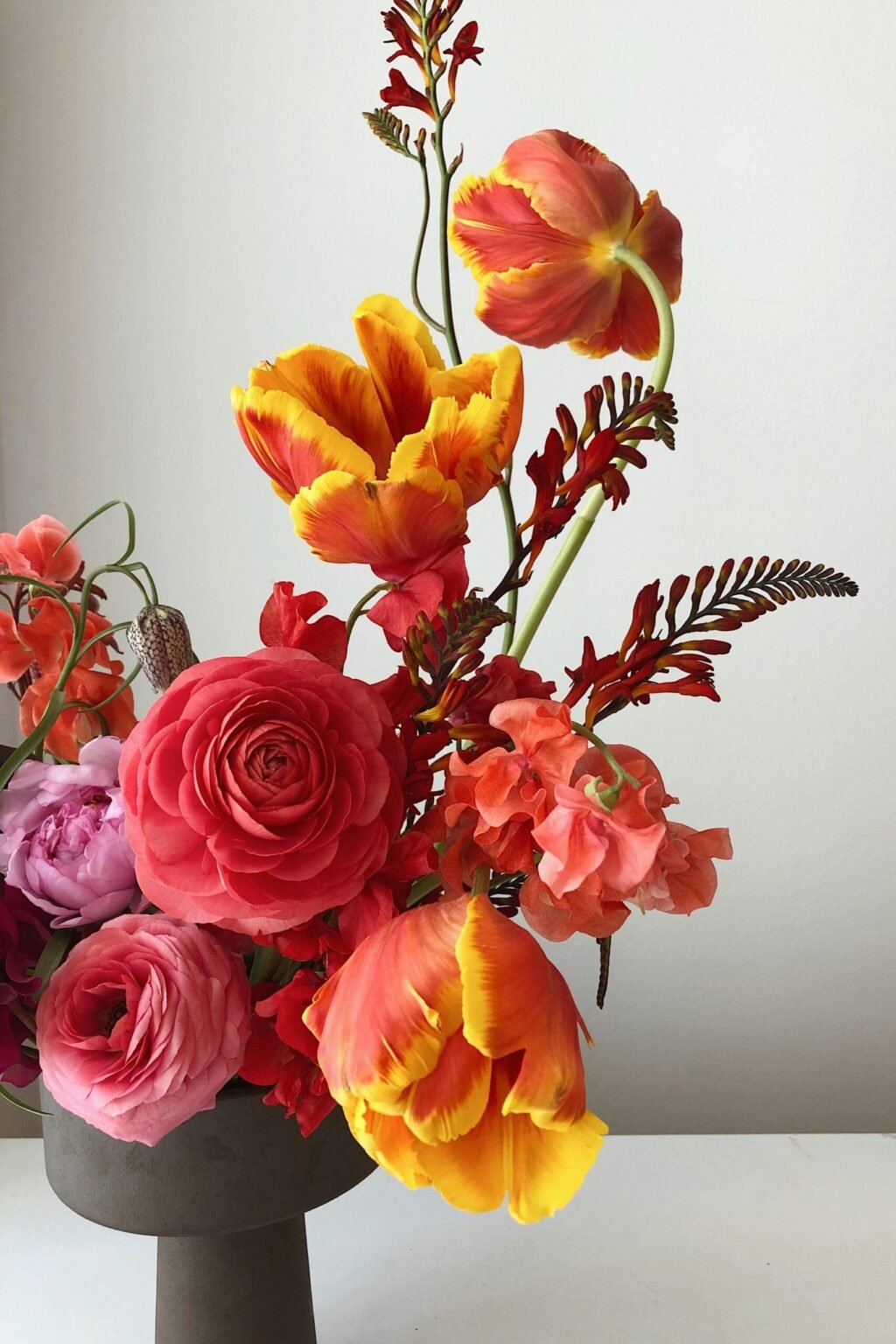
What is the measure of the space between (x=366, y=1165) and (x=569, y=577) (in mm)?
611

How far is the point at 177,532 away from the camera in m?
1.07

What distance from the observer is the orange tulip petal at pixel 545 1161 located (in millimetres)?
336

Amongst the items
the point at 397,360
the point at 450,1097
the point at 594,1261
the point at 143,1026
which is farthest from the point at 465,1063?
the point at 594,1261

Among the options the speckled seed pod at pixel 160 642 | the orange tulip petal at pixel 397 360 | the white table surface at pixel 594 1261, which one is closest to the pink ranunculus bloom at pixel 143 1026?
the speckled seed pod at pixel 160 642

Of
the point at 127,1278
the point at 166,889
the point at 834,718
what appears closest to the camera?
the point at 166,889

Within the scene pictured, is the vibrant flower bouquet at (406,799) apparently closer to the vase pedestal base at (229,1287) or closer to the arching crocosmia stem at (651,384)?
the arching crocosmia stem at (651,384)

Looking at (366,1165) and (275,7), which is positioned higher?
(275,7)

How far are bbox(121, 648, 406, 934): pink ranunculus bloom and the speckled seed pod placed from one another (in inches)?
3.7

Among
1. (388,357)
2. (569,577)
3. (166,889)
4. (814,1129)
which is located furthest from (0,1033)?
(814,1129)

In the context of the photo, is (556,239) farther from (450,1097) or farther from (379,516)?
(450,1097)

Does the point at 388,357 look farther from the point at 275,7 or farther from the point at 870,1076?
the point at 870,1076

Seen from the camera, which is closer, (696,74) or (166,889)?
(166,889)

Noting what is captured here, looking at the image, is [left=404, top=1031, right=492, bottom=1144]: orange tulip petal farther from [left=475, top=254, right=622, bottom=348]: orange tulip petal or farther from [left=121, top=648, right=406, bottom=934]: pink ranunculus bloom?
[left=475, top=254, right=622, bottom=348]: orange tulip petal

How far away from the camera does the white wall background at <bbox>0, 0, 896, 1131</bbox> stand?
970 mm
